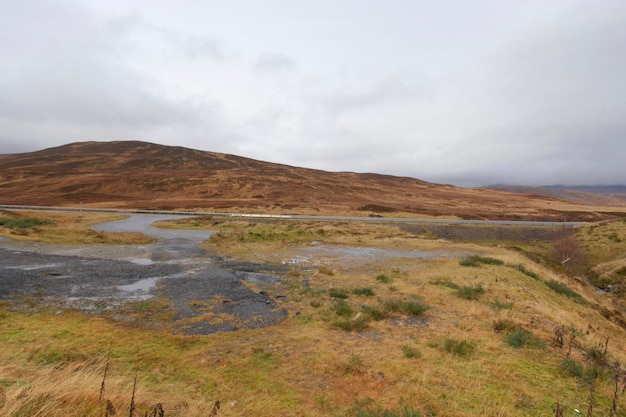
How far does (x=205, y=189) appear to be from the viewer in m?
91.8

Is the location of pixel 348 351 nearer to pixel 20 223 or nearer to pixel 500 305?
pixel 500 305

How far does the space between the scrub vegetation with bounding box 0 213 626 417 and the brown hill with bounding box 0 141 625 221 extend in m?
51.4

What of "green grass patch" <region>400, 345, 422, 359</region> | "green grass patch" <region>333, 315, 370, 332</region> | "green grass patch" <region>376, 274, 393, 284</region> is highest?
"green grass patch" <region>400, 345, 422, 359</region>

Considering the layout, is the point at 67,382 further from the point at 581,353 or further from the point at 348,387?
the point at 581,353

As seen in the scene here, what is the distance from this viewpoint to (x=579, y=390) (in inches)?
264

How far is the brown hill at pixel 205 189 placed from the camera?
70.5m

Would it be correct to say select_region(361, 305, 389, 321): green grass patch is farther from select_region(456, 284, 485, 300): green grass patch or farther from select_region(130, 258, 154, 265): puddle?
select_region(130, 258, 154, 265): puddle

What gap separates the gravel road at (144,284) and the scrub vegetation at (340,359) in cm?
71

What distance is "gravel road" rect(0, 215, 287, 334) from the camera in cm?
1085

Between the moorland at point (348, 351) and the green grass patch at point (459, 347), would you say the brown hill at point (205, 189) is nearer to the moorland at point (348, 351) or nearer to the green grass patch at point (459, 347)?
the moorland at point (348, 351)

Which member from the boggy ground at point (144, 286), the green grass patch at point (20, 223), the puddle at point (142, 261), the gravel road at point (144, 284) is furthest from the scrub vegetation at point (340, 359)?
the green grass patch at point (20, 223)

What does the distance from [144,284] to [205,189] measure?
81.3 metres

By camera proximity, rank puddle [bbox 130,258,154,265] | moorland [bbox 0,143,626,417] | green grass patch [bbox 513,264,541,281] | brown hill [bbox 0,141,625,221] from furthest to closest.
Result: brown hill [bbox 0,141,625,221]
green grass patch [bbox 513,264,541,281]
puddle [bbox 130,258,154,265]
moorland [bbox 0,143,626,417]

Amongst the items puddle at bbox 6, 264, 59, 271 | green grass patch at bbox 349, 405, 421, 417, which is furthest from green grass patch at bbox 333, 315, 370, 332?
puddle at bbox 6, 264, 59, 271
